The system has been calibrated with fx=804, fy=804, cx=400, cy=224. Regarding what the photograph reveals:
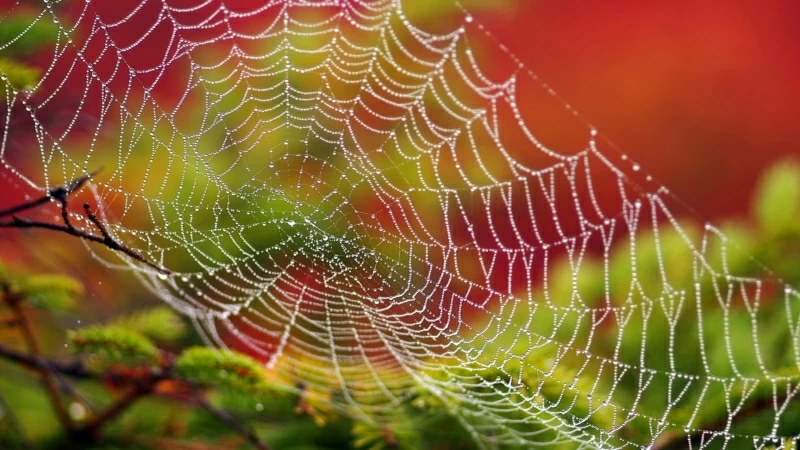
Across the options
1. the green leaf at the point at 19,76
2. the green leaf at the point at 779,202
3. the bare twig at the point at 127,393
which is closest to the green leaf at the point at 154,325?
the bare twig at the point at 127,393

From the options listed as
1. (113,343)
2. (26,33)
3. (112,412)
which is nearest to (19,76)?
(26,33)

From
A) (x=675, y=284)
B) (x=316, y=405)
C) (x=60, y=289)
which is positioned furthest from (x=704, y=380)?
(x=60, y=289)

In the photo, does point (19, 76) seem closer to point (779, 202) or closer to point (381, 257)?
point (381, 257)

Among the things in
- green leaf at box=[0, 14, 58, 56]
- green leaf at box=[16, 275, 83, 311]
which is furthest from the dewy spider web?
green leaf at box=[16, 275, 83, 311]

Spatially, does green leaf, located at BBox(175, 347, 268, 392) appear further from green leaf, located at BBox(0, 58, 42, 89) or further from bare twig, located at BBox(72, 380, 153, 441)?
green leaf, located at BBox(0, 58, 42, 89)

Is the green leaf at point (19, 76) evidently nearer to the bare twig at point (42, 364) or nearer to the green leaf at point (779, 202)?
the bare twig at point (42, 364)

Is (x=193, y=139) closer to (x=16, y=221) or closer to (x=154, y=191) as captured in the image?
(x=154, y=191)
